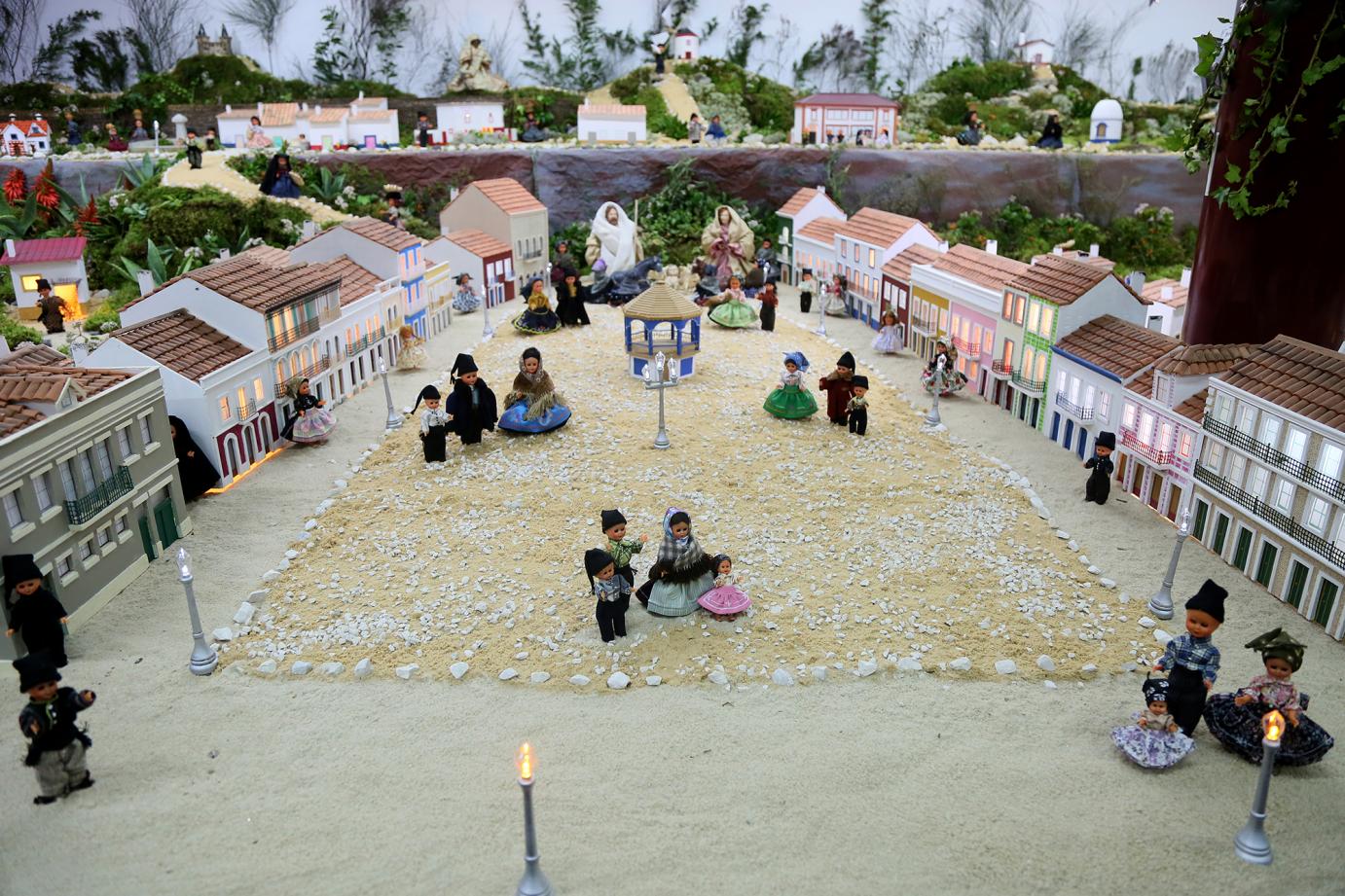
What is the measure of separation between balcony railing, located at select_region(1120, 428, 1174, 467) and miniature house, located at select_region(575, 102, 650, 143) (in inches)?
1081

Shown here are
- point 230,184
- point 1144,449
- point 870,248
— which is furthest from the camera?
point 230,184

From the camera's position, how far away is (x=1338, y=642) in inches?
402

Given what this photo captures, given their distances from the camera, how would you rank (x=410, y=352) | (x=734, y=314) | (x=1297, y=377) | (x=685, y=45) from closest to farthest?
1. (x=1297, y=377)
2. (x=410, y=352)
3. (x=734, y=314)
4. (x=685, y=45)

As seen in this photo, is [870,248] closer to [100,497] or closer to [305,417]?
[305,417]

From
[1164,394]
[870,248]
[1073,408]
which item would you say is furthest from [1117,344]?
[870,248]

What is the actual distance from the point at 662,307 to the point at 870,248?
8002mm

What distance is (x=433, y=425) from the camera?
49.7ft

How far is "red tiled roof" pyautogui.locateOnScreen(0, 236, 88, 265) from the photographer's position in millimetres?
23562

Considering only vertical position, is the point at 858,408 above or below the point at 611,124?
below

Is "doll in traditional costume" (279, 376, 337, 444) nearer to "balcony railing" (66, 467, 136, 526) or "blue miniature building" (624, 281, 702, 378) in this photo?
"balcony railing" (66, 467, 136, 526)

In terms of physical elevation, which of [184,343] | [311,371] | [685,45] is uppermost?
[685,45]

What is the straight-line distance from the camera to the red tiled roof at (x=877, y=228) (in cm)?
2425

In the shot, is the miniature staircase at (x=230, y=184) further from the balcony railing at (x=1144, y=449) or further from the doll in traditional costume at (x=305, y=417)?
the balcony railing at (x=1144, y=449)

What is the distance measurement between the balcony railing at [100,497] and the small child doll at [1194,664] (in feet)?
37.8
